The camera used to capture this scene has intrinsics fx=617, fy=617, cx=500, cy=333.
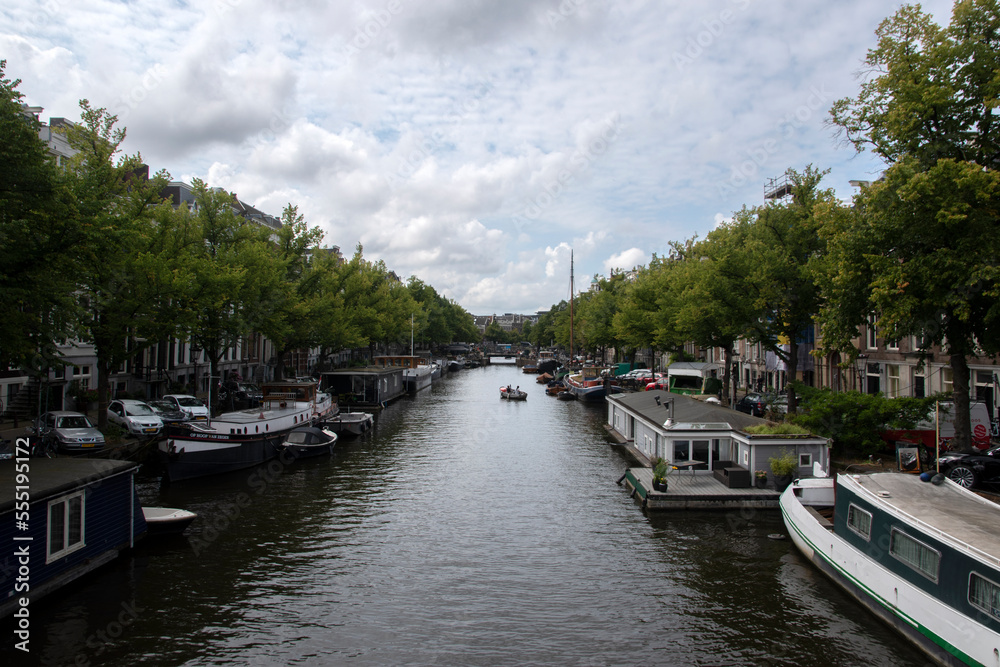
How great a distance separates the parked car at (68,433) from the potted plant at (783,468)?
92.0ft

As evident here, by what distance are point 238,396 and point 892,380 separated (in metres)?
47.0

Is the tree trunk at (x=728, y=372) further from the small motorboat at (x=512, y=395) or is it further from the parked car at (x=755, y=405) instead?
the small motorboat at (x=512, y=395)

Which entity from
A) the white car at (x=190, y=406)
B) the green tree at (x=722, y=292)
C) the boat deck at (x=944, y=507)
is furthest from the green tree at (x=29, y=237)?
the green tree at (x=722, y=292)

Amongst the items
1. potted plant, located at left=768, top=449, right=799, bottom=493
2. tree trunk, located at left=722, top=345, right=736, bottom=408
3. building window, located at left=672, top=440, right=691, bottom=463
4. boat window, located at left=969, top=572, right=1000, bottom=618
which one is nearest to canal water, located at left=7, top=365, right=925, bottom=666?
potted plant, located at left=768, top=449, right=799, bottom=493

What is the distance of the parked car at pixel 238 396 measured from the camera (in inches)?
1784

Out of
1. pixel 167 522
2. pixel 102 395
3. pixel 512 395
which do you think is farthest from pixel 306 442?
pixel 512 395

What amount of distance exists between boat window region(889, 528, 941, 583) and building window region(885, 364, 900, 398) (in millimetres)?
29914

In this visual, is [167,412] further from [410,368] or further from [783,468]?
[410,368]

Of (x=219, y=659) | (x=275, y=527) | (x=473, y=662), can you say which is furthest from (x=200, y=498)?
(x=473, y=662)

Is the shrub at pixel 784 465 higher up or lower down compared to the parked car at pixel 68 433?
lower down

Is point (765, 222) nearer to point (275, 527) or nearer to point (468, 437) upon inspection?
point (468, 437)

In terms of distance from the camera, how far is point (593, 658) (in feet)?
42.6

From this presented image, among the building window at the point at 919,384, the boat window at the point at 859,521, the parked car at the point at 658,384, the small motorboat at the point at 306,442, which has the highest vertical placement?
the building window at the point at 919,384

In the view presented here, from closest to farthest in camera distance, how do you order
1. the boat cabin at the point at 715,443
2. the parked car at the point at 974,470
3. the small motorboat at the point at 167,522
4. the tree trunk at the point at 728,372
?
the small motorboat at the point at 167,522, the parked car at the point at 974,470, the boat cabin at the point at 715,443, the tree trunk at the point at 728,372
